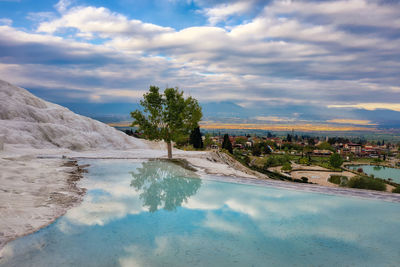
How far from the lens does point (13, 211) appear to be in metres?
9.81

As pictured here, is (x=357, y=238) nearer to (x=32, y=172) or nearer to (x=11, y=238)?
(x=11, y=238)

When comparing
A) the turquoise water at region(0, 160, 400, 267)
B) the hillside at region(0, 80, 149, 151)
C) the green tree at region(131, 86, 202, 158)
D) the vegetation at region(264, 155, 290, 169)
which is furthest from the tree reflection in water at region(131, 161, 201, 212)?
the vegetation at region(264, 155, 290, 169)

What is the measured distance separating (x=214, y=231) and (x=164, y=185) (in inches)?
272

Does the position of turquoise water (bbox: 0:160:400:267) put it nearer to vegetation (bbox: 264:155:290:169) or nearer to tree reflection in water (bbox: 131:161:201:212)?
tree reflection in water (bbox: 131:161:201:212)

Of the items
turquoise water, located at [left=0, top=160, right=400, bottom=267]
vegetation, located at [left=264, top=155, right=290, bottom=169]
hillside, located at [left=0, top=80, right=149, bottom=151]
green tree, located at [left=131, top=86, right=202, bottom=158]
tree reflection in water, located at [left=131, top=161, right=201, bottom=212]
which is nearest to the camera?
turquoise water, located at [left=0, top=160, right=400, bottom=267]

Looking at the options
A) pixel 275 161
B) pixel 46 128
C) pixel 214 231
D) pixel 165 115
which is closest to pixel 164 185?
pixel 214 231

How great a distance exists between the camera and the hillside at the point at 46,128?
2955 centimetres

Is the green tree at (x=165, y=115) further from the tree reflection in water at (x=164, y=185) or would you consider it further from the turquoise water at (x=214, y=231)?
the turquoise water at (x=214, y=231)

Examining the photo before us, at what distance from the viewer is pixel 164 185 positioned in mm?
15664

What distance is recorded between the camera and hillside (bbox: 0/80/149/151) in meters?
29.5

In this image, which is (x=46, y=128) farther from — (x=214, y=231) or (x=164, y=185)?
(x=214, y=231)

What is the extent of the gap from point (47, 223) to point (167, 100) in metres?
16.7

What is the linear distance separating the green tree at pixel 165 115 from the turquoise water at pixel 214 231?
10543mm

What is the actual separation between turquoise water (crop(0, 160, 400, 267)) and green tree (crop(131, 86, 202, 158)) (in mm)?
10543
